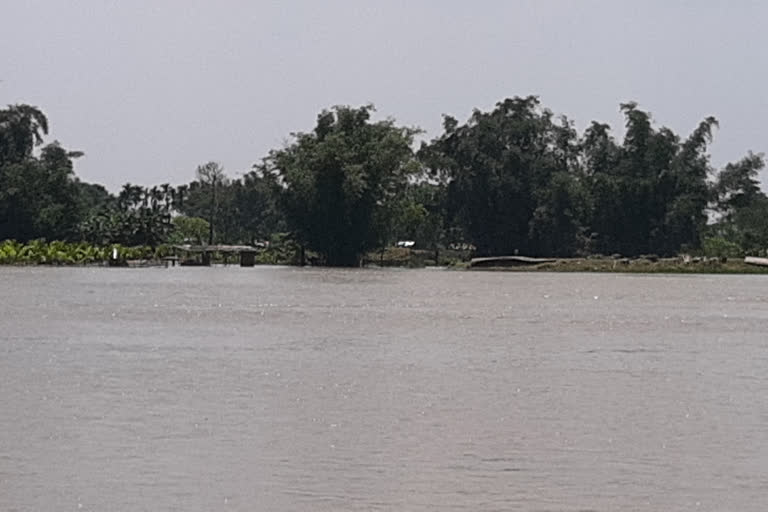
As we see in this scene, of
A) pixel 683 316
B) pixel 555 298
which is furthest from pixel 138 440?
pixel 555 298

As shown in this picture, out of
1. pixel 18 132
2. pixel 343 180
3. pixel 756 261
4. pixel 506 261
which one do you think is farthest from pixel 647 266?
pixel 18 132

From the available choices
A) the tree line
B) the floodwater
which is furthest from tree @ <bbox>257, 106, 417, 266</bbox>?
the floodwater

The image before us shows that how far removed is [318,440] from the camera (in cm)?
1438

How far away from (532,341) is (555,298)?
65.1 feet

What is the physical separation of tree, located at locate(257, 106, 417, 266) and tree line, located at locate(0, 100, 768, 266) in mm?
85

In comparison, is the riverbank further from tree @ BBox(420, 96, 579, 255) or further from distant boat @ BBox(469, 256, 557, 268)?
tree @ BBox(420, 96, 579, 255)

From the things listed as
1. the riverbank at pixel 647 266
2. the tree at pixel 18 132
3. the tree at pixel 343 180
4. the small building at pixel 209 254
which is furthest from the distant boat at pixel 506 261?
the tree at pixel 18 132

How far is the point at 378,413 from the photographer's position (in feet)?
53.9

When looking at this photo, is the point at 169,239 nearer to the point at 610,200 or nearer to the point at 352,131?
the point at 352,131

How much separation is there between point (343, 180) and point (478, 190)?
12.7 meters

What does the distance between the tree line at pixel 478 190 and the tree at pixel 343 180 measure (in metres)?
0.09

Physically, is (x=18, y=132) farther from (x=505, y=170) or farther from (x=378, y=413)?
(x=378, y=413)

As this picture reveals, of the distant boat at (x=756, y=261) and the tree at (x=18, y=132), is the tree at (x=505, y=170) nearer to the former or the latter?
the distant boat at (x=756, y=261)

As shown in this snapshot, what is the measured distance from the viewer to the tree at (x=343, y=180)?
8281cm
